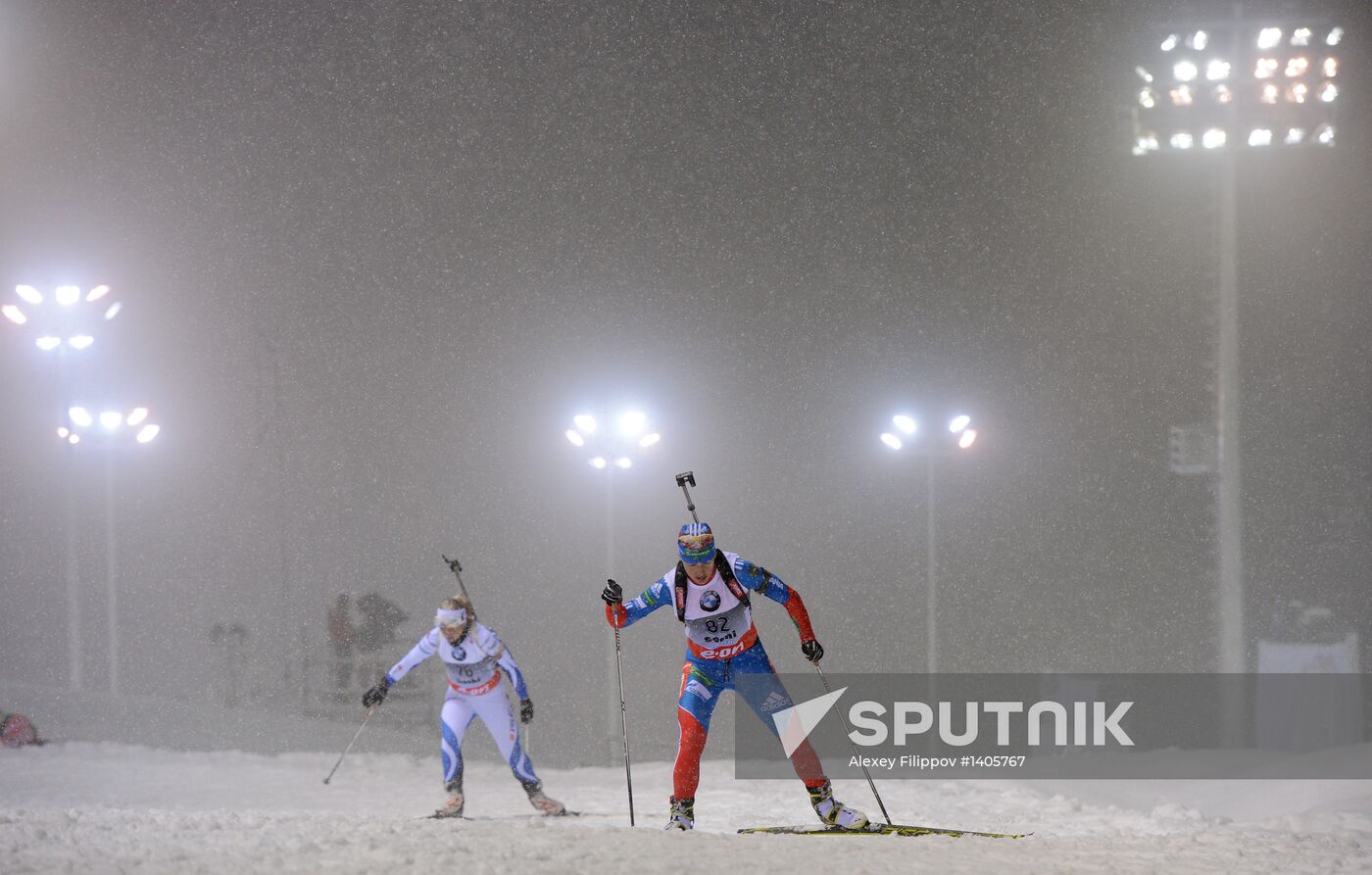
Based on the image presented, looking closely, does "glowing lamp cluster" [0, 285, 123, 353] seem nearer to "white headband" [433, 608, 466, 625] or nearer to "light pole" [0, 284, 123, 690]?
"light pole" [0, 284, 123, 690]

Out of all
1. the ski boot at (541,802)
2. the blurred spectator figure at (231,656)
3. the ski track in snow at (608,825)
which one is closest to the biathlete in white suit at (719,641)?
the ski track in snow at (608,825)

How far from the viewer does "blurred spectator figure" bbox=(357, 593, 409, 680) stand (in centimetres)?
2055

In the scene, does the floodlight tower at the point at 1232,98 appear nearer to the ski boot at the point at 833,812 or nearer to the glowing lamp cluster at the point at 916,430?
the glowing lamp cluster at the point at 916,430

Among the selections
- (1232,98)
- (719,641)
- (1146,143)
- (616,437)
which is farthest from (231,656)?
(1232,98)

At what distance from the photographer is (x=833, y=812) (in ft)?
27.7

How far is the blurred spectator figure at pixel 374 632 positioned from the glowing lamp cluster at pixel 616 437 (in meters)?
5.05

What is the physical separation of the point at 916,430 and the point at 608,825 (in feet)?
44.3

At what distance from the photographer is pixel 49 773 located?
13453mm

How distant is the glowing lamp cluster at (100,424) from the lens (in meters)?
20.5

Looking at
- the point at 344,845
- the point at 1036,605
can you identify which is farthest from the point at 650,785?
the point at 1036,605

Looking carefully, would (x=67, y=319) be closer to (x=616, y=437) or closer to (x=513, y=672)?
(x=616, y=437)

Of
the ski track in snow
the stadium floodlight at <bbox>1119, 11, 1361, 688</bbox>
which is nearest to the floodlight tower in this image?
the stadium floodlight at <bbox>1119, 11, 1361, 688</bbox>

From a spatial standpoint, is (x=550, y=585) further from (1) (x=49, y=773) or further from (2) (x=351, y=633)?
(1) (x=49, y=773)

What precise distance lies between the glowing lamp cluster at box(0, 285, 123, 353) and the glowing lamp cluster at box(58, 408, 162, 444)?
1.23 m
